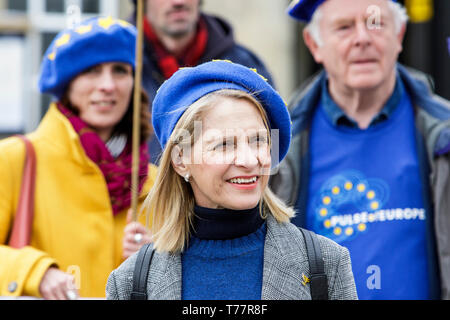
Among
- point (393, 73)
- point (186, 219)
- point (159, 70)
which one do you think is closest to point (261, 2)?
point (159, 70)

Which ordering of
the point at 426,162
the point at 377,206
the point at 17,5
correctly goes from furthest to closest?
the point at 17,5
the point at 426,162
the point at 377,206

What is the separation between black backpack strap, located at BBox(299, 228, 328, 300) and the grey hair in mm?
1339

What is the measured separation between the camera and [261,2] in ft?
24.9

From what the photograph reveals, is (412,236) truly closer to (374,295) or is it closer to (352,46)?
(374,295)

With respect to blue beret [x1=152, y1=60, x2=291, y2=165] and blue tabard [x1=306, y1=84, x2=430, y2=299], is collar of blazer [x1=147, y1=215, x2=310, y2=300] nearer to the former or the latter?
blue beret [x1=152, y1=60, x2=291, y2=165]

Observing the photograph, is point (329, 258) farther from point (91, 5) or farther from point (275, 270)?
point (91, 5)

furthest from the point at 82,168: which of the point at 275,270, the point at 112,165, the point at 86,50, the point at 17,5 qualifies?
the point at 17,5

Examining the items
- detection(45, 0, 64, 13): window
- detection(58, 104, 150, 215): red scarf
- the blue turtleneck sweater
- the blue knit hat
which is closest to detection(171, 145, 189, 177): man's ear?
the blue turtleneck sweater

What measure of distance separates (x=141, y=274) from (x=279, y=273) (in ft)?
1.19

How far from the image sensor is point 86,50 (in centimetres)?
307

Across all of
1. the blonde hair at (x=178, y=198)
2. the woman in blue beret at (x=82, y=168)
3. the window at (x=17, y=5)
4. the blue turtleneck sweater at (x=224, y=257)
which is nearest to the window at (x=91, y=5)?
the window at (x=17, y=5)

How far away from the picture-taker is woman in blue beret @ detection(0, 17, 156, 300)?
278 cm

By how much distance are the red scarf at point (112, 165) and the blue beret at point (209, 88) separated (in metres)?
0.93

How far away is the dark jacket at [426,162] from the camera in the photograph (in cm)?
269
